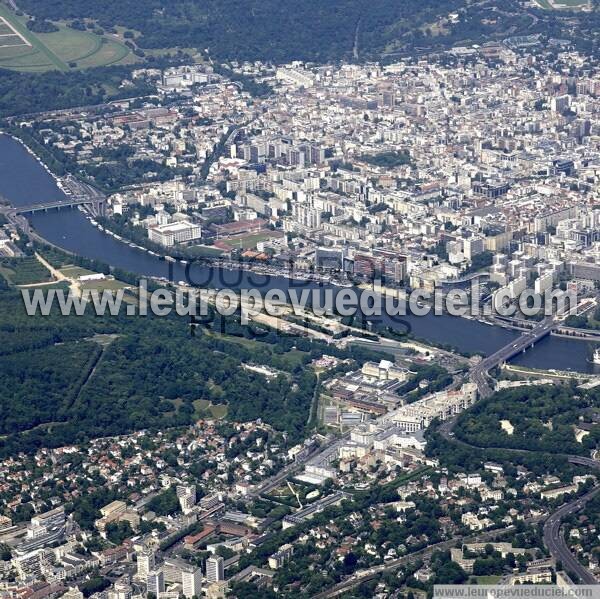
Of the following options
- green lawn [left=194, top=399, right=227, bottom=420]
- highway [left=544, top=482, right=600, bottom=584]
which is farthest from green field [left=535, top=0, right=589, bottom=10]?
highway [left=544, top=482, right=600, bottom=584]

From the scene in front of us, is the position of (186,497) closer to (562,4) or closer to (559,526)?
(559,526)

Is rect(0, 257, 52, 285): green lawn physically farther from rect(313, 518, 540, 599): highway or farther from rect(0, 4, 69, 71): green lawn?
rect(0, 4, 69, 71): green lawn

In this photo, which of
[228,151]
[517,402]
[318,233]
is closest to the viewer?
[517,402]

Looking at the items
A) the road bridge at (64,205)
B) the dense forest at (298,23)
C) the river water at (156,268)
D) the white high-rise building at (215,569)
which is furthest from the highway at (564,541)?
the dense forest at (298,23)

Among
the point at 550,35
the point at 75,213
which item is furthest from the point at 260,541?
the point at 550,35

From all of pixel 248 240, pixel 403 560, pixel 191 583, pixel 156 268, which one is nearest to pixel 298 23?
pixel 248 240

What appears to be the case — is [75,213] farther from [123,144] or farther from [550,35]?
[550,35]
